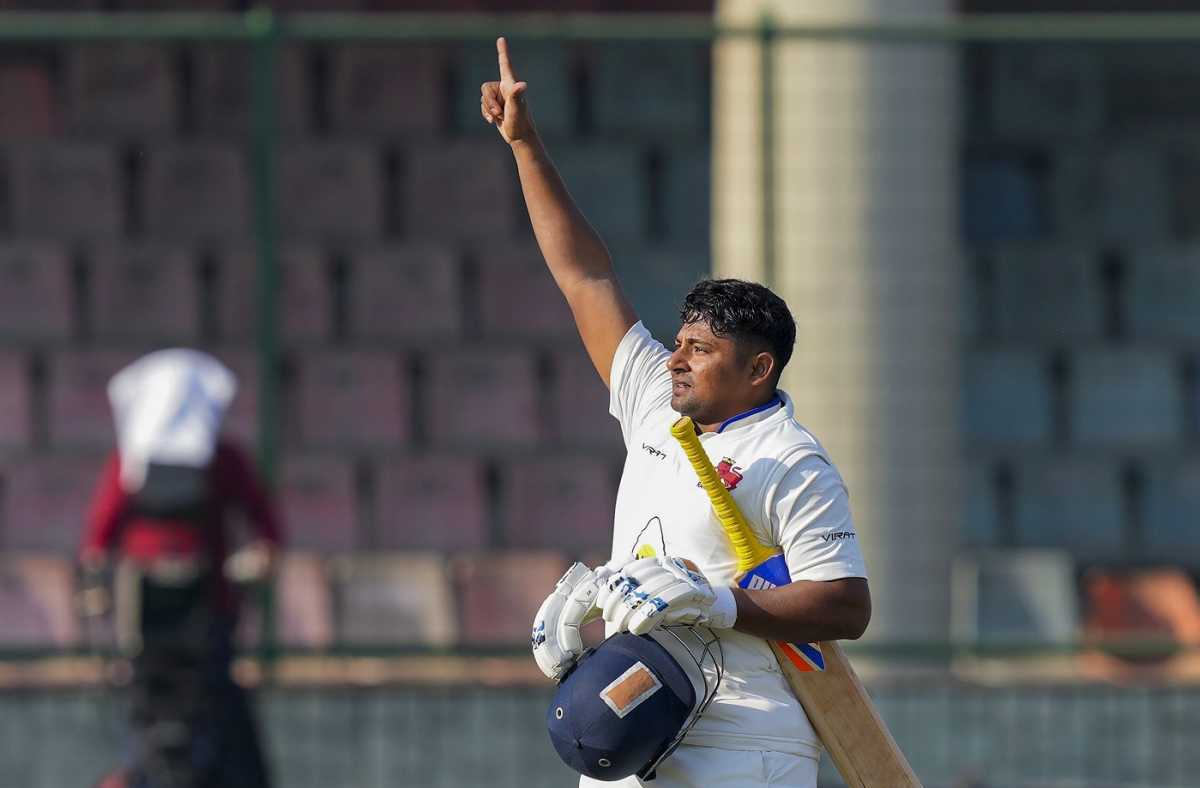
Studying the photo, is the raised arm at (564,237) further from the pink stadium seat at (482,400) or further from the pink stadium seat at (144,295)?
the pink stadium seat at (144,295)

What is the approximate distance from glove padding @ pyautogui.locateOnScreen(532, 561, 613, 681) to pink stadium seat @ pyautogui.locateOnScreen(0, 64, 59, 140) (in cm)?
753

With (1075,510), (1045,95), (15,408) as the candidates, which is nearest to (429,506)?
(15,408)

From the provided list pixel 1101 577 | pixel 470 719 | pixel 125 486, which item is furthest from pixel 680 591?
pixel 1101 577

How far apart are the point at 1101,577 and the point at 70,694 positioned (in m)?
4.31

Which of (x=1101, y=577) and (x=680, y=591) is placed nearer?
(x=680, y=591)

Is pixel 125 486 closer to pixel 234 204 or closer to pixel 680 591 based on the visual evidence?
pixel 234 204

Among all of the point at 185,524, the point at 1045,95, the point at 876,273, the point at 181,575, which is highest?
the point at 1045,95

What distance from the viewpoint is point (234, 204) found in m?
10.9

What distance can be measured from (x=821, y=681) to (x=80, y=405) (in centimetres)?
646

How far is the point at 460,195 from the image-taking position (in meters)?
11.0

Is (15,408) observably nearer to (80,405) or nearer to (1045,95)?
(80,405)

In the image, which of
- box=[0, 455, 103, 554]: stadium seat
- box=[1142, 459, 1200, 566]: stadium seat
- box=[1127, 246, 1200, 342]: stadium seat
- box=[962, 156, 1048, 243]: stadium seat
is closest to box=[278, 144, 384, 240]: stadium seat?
box=[0, 455, 103, 554]: stadium seat

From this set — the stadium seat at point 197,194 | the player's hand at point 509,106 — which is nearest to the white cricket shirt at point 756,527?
the player's hand at point 509,106

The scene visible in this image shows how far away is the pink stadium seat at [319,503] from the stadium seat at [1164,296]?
376 centimetres
